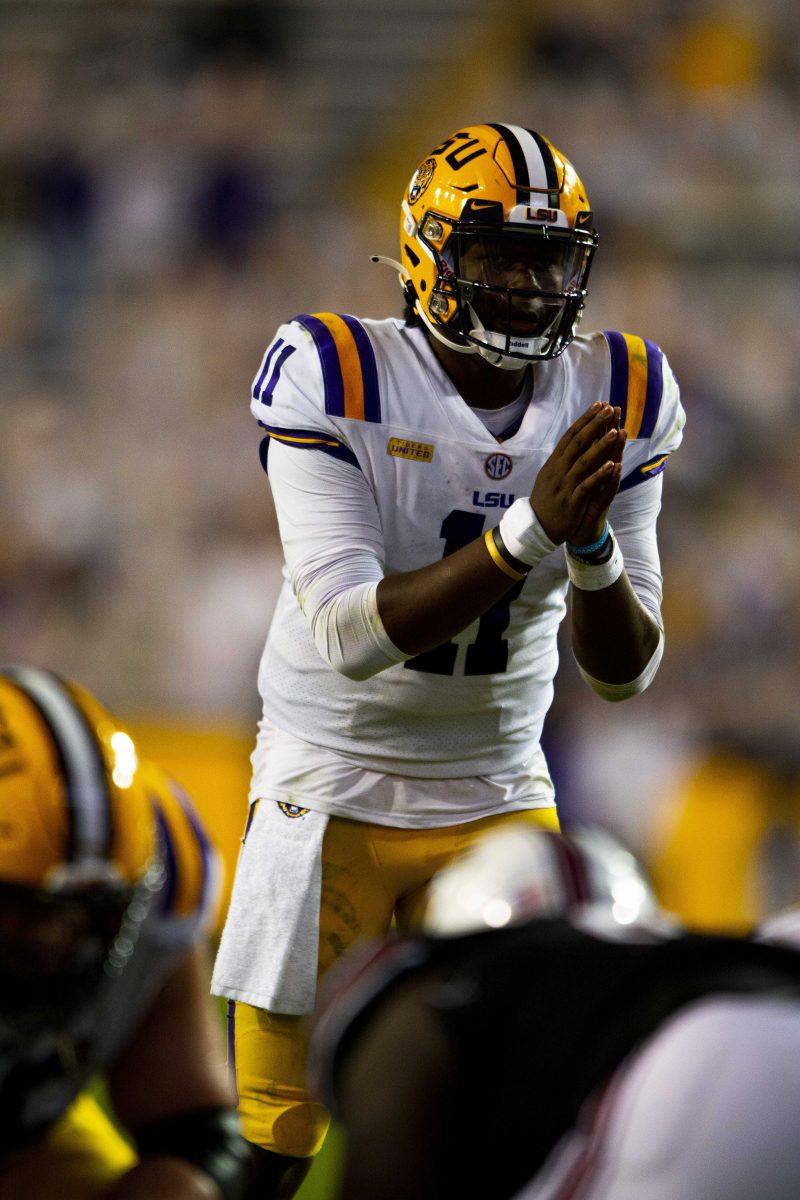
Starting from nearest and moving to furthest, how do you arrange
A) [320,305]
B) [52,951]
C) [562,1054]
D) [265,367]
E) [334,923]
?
[562,1054], [52,951], [334,923], [265,367], [320,305]

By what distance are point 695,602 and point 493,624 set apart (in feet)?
14.9

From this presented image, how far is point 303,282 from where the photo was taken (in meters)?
8.21

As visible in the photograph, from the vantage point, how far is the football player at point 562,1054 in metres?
1.24

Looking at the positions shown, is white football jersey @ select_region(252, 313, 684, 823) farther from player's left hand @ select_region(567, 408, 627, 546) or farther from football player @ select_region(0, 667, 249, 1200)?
football player @ select_region(0, 667, 249, 1200)

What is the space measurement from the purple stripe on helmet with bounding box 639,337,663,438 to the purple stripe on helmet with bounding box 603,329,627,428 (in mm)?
38

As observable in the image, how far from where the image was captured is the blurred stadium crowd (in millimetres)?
6949

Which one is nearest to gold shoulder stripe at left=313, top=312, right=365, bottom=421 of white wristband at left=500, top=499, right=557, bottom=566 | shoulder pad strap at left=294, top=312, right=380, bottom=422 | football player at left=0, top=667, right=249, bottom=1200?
shoulder pad strap at left=294, top=312, right=380, bottom=422

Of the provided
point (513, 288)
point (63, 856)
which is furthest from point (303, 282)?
point (63, 856)

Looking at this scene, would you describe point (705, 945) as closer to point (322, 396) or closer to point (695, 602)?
point (322, 396)

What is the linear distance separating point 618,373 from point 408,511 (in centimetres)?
46

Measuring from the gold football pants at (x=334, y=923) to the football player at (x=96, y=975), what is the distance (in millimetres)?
741

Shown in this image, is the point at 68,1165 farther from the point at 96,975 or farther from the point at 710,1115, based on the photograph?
the point at 710,1115

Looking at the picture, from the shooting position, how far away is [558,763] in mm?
6285

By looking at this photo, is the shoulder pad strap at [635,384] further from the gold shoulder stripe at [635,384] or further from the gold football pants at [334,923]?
the gold football pants at [334,923]
